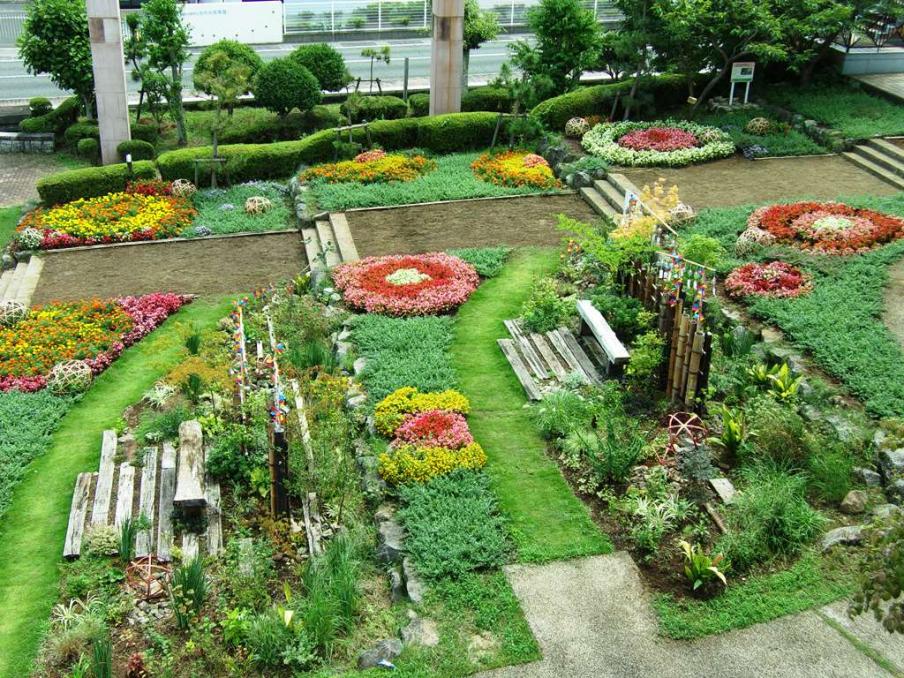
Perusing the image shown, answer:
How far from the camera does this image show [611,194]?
71.5 ft

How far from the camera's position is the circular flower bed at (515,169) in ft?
75.3

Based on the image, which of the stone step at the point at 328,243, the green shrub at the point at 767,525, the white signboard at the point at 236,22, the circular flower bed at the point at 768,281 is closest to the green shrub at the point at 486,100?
the stone step at the point at 328,243

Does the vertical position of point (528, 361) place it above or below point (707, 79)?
below

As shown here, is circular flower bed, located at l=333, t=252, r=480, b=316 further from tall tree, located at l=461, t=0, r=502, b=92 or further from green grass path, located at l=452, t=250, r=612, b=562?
tall tree, located at l=461, t=0, r=502, b=92

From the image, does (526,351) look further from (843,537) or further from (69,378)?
(69,378)

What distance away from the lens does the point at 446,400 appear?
14234mm

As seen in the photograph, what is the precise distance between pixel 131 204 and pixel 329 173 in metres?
4.47

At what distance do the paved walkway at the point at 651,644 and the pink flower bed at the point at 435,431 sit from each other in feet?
8.59

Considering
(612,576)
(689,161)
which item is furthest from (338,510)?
(689,161)

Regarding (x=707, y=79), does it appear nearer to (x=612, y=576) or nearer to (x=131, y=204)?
(x=131, y=204)

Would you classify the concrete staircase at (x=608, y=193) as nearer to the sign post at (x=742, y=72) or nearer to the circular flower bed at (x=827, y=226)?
the circular flower bed at (x=827, y=226)

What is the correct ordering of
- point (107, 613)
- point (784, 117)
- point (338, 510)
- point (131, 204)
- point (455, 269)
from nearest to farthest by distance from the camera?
point (107, 613) → point (338, 510) → point (455, 269) → point (131, 204) → point (784, 117)

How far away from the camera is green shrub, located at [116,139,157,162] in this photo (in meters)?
24.2

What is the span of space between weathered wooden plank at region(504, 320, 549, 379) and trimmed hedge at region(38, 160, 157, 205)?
10.9 metres
